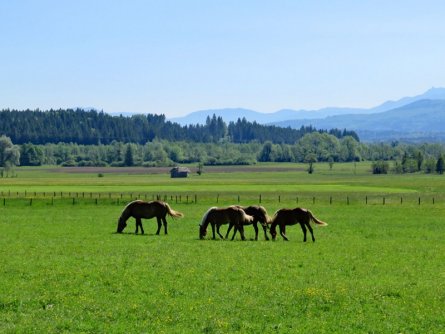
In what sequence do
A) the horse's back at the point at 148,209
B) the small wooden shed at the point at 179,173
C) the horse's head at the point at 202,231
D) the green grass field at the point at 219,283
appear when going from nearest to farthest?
the green grass field at the point at 219,283 → the horse's head at the point at 202,231 → the horse's back at the point at 148,209 → the small wooden shed at the point at 179,173

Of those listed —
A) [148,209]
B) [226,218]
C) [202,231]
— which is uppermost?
[148,209]

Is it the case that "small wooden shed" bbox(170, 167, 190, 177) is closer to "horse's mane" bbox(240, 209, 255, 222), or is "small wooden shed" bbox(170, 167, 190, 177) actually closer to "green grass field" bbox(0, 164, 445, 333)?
"green grass field" bbox(0, 164, 445, 333)

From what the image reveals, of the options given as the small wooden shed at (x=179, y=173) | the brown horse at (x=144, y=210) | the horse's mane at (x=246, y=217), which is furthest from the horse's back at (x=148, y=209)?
the small wooden shed at (x=179, y=173)

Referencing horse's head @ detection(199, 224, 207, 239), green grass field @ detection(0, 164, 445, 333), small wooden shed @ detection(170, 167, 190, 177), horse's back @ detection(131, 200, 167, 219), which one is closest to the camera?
green grass field @ detection(0, 164, 445, 333)

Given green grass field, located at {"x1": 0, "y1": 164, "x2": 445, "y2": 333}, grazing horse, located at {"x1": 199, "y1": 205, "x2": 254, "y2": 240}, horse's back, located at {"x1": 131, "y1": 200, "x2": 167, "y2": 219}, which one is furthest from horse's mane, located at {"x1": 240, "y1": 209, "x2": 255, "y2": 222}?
horse's back, located at {"x1": 131, "y1": 200, "x2": 167, "y2": 219}

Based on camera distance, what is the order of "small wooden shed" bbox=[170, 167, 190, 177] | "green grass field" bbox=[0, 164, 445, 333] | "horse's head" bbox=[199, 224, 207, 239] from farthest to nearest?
"small wooden shed" bbox=[170, 167, 190, 177] < "horse's head" bbox=[199, 224, 207, 239] < "green grass field" bbox=[0, 164, 445, 333]

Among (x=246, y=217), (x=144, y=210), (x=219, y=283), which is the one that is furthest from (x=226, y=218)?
(x=219, y=283)

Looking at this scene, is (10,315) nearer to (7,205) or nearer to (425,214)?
(425,214)

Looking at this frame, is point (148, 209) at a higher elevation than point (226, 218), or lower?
higher

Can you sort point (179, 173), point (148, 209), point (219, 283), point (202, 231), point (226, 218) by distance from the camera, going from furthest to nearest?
point (179, 173), point (148, 209), point (226, 218), point (202, 231), point (219, 283)

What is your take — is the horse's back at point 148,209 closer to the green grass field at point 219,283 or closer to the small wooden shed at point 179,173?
the green grass field at point 219,283

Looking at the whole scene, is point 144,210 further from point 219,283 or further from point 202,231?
point 219,283

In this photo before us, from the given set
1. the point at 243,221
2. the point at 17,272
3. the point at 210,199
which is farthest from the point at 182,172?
the point at 17,272

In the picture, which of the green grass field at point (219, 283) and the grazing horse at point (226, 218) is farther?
the grazing horse at point (226, 218)
